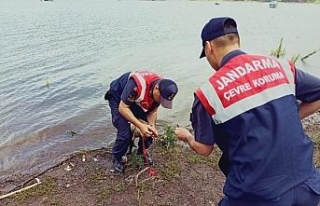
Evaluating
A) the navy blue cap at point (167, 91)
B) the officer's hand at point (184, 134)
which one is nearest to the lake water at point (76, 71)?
the navy blue cap at point (167, 91)

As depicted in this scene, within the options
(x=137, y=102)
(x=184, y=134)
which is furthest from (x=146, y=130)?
(x=184, y=134)

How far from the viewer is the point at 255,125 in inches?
83.4

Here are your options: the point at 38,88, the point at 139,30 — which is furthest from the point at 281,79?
the point at 139,30

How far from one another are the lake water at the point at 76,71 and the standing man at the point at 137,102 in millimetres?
1796

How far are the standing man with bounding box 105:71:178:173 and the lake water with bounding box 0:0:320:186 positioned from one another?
1.80 m

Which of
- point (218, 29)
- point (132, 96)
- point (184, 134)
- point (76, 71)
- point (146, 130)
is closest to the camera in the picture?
point (218, 29)

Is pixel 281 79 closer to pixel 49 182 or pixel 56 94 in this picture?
pixel 49 182

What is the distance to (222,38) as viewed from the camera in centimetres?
233

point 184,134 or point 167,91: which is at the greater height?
point 184,134

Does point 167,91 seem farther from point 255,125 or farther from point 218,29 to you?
point 255,125

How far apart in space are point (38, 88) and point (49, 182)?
6.76 m

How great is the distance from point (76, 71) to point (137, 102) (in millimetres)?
9367

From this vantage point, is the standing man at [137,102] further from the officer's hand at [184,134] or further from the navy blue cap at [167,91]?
the officer's hand at [184,134]

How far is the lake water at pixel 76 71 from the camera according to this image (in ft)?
24.8
